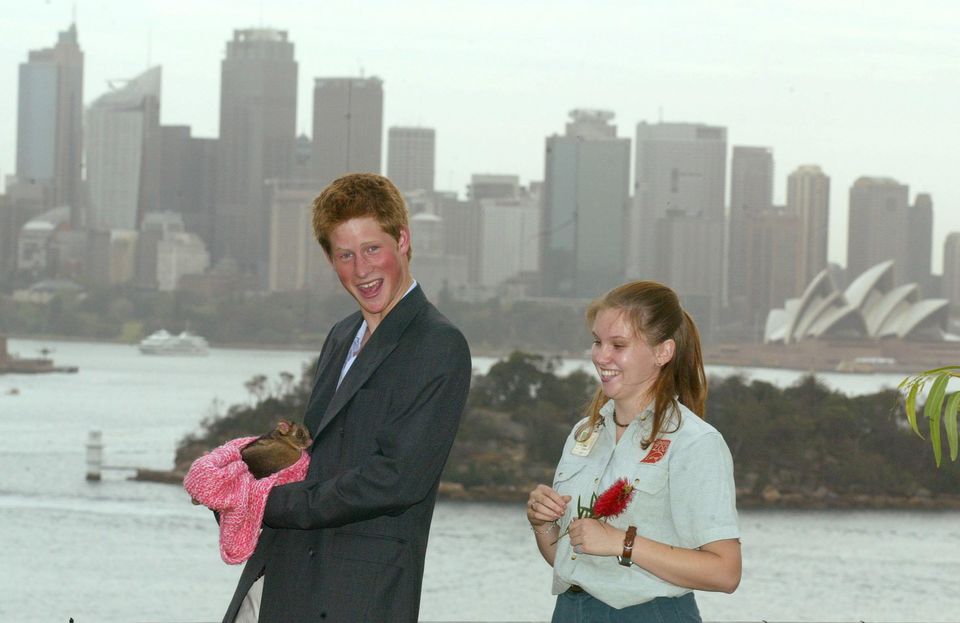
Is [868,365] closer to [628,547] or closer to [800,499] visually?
[800,499]

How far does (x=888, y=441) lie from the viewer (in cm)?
3591

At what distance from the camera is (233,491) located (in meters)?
1.36

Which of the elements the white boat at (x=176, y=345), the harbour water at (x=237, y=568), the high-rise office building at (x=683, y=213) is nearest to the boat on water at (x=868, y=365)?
the harbour water at (x=237, y=568)

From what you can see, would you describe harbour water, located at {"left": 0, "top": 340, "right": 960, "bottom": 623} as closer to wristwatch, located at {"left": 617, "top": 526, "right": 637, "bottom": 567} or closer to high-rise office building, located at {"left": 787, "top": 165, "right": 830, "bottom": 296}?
high-rise office building, located at {"left": 787, "top": 165, "right": 830, "bottom": 296}

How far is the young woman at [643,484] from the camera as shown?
1290mm

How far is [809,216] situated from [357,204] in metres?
50.2

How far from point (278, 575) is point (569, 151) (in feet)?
165

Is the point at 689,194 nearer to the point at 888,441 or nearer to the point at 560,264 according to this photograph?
the point at 560,264

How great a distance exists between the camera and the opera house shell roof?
1527 inches

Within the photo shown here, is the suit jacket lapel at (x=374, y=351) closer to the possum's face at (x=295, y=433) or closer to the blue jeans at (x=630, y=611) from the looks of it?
the possum's face at (x=295, y=433)

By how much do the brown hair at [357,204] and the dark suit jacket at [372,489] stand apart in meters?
0.09

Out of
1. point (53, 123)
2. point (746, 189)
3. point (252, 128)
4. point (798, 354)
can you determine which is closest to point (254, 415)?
point (798, 354)

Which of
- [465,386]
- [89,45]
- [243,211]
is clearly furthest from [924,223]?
[465,386]

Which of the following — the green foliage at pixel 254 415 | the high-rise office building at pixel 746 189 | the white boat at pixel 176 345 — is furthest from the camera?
the high-rise office building at pixel 746 189
